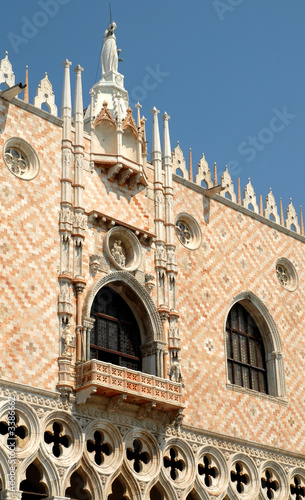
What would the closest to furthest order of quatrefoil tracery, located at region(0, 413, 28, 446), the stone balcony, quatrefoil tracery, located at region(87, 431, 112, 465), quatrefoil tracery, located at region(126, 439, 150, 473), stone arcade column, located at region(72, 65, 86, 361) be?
quatrefoil tracery, located at region(0, 413, 28, 446) → the stone balcony → quatrefoil tracery, located at region(87, 431, 112, 465) → stone arcade column, located at region(72, 65, 86, 361) → quatrefoil tracery, located at region(126, 439, 150, 473)

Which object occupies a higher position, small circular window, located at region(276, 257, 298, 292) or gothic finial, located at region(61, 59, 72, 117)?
gothic finial, located at region(61, 59, 72, 117)

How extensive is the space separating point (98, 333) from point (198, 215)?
20.8 feet

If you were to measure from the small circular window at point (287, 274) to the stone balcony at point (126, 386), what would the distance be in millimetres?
8597

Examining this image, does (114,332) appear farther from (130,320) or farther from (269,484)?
(269,484)

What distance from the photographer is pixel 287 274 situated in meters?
32.0

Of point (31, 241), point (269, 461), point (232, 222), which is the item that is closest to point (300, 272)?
point (232, 222)

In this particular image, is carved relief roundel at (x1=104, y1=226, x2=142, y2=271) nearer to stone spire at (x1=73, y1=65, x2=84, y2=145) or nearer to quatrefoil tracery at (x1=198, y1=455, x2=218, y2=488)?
stone spire at (x1=73, y1=65, x2=84, y2=145)

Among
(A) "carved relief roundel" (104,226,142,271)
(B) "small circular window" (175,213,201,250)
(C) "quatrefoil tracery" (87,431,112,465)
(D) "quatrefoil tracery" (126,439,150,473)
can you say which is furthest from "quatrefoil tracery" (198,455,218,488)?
(B) "small circular window" (175,213,201,250)

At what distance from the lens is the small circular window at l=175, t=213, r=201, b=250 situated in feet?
91.6

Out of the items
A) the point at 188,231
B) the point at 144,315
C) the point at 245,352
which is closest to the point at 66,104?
the point at 188,231

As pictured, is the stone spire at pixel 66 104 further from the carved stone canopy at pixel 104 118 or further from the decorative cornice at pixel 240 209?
the decorative cornice at pixel 240 209

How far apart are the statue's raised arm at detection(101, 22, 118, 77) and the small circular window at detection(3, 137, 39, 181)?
5.82 meters

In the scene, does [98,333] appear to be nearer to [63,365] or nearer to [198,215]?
[63,365]

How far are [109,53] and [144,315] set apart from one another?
898cm
